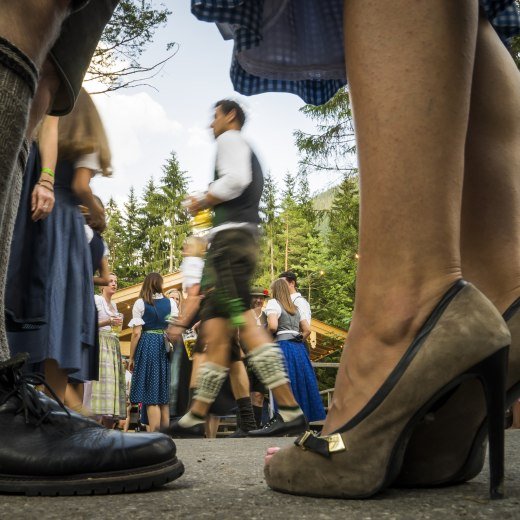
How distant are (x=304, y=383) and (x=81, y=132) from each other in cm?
363

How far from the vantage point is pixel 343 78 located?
1.38 metres

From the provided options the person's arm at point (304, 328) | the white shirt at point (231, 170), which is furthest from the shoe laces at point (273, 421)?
the person's arm at point (304, 328)

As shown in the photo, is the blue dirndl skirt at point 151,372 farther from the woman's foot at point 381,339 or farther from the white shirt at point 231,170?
the woman's foot at point 381,339

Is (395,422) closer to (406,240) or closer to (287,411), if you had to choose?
(406,240)

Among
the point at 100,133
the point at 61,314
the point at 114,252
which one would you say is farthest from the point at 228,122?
the point at 114,252

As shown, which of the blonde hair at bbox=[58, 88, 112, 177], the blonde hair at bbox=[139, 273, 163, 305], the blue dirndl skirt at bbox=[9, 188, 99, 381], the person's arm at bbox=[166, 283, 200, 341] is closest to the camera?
the blue dirndl skirt at bbox=[9, 188, 99, 381]

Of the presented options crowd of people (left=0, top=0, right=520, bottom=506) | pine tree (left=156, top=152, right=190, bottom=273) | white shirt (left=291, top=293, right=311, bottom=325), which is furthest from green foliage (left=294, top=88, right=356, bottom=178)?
pine tree (left=156, top=152, right=190, bottom=273)

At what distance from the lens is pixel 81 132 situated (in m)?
2.81

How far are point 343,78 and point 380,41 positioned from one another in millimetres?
552

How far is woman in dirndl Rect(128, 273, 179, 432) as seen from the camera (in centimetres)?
596

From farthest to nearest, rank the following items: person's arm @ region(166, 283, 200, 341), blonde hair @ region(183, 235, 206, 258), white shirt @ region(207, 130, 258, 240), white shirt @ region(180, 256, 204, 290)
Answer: white shirt @ region(180, 256, 204, 290) → person's arm @ region(166, 283, 200, 341) → blonde hair @ region(183, 235, 206, 258) → white shirt @ region(207, 130, 258, 240)

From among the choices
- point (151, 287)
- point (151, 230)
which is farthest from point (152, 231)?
point (151, 287)

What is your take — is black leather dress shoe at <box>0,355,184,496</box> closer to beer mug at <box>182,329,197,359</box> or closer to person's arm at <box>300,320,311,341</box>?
person's arm at <box>300,320,311,341</box>

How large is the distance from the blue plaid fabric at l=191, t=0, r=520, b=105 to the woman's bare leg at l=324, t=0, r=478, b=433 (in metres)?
0.36
